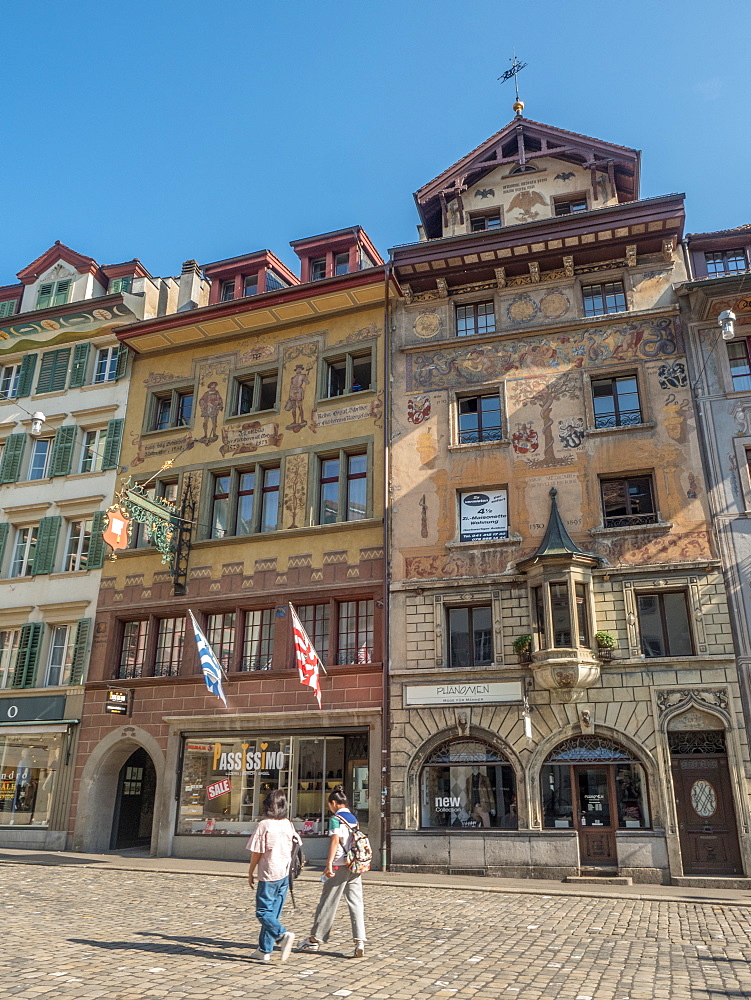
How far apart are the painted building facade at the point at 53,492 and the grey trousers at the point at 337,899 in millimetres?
16984

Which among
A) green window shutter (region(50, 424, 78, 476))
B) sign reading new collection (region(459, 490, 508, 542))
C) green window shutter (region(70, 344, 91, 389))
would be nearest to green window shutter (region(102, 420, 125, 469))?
green window shutter (region(50, 424, 78, 476))

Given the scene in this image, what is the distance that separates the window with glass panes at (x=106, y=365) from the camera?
1154 inches

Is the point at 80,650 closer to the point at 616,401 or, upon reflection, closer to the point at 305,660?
the point at 305,660

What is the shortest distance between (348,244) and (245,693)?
51.1 feet

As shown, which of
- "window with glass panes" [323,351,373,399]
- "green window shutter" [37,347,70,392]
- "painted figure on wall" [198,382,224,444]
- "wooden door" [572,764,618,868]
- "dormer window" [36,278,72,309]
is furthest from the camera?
"dormer window" [36,278,72,309]

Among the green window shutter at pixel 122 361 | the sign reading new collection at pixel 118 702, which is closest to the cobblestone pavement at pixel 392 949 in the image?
the sign reading new collection at pixel 118 702

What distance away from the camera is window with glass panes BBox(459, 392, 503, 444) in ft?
76.2

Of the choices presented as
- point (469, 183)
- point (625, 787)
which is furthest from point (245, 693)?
point (469, 183)

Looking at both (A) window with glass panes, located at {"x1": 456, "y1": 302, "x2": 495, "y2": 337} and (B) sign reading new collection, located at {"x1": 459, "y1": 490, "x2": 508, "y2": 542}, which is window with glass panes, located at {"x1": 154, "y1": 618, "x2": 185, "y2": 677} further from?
(A) window with glass panes, located at {"x1": 456, "y1": 302, "x2": 495, "y2": 337}

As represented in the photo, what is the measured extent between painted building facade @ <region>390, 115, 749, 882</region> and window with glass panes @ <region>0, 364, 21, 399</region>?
15503 millimetres

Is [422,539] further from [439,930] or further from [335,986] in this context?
[335,986]

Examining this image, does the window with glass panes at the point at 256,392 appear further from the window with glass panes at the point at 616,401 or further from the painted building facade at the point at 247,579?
the window with glass panes at the point at 616,401

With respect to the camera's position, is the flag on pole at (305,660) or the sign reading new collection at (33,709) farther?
the sign reading new collection at (33,709)

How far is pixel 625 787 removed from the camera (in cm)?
1878
